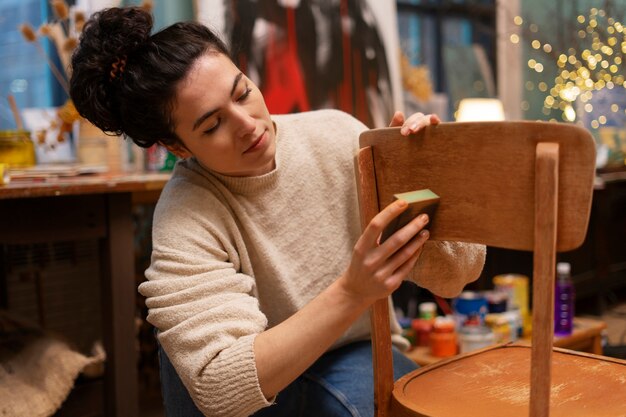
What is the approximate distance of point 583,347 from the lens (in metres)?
2.40

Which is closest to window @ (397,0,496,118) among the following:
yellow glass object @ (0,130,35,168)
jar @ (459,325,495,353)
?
jar @ (459,325,495,353)

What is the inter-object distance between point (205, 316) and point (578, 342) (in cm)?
162

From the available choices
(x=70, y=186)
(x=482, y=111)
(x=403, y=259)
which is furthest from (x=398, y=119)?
(x=482, y=111)

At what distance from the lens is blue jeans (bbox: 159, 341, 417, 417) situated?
127 cm

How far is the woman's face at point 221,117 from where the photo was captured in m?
1.18

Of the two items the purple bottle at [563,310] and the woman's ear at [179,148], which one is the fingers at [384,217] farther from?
the purple bottle at [563,310]

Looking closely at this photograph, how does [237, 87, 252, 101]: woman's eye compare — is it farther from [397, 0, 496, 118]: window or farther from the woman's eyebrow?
[397, 0, 496, 118]: window

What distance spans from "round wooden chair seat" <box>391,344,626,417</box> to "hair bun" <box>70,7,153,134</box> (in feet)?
2.19

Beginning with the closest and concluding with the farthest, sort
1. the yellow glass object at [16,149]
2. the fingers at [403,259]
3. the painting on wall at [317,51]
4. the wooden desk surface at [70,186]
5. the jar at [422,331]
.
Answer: the fingers at [403,259] < the wooden desk surface at [70,186] < the yellow glass object at [16,149] < the jar at [422,331] < the painting on wall at [317,51]

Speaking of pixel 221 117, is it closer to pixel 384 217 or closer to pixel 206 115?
pixel 206 115

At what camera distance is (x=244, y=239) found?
130cm

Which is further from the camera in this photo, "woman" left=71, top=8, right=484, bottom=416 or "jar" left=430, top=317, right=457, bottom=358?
"jar" left=430, top=317, right=457, bottom=358

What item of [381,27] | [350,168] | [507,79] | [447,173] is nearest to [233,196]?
[350,168]

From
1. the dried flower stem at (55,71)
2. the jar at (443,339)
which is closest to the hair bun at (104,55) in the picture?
the dried flower stem at (55,71)
